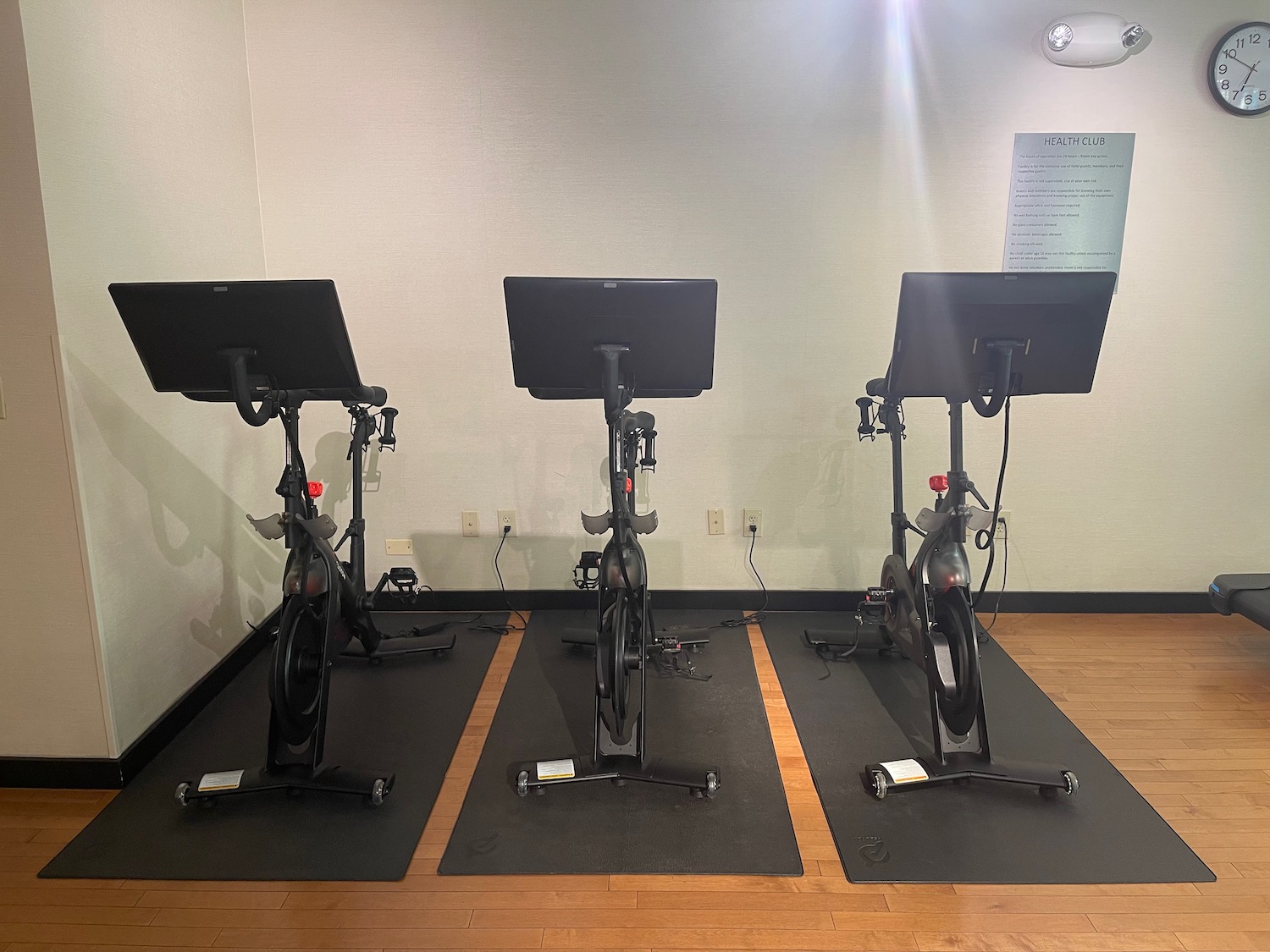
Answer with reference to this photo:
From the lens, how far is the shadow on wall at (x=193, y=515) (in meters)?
2.24

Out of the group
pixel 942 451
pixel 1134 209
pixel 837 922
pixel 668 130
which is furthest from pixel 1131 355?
pixel 837 922

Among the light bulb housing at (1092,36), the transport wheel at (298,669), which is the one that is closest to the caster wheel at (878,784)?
the transport wheel at (298,669)

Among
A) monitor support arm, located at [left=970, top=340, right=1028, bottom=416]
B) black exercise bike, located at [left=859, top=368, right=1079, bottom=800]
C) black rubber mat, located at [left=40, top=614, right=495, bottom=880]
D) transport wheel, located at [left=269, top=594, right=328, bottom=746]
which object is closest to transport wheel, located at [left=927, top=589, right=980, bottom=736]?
black exercise bike, located at [left=859, top=368, right=1079, bottom=800]

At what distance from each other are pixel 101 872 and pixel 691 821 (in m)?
1.49

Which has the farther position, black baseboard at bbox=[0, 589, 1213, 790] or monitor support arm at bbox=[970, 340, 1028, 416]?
black baseboard at bbox=[0, 589, 1213, 790]

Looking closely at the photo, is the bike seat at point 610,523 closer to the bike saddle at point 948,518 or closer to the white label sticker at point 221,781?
the bike saddle at point 948,518

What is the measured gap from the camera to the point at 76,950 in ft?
5.47

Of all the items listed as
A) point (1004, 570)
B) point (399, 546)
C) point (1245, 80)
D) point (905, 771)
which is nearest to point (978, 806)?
point (905, 771)

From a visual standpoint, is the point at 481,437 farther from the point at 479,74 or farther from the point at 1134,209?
the point at 1134,209

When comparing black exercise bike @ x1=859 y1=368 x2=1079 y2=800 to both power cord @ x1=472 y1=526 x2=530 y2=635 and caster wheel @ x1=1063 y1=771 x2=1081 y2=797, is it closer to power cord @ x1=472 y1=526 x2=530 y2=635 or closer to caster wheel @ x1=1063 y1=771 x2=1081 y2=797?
caster wheel @ x1=1063 y1=771 x2=1081 y2=797

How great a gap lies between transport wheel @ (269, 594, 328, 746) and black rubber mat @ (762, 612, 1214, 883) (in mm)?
1528

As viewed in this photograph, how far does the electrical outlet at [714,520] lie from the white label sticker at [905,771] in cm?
133

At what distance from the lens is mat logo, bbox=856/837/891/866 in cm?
190

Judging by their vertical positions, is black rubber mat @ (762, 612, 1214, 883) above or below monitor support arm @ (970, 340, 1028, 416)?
below
